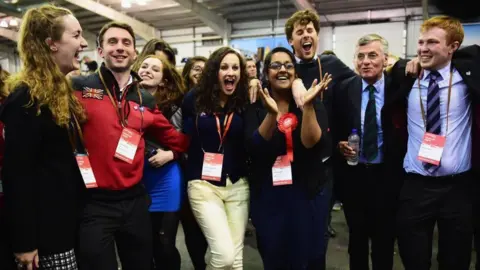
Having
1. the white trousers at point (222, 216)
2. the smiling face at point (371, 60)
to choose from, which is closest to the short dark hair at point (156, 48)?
the white trousers at point (222, 216)

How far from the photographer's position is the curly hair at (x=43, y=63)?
158 cm

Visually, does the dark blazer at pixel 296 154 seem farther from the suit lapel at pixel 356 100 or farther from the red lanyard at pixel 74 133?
the red lanyard at pixel 74 133

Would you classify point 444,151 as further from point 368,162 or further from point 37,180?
point 37,180

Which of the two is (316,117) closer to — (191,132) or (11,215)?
(191,132)

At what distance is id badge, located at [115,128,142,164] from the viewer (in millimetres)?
1875

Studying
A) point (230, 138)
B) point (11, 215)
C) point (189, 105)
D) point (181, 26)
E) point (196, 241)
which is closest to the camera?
point (11, 215)

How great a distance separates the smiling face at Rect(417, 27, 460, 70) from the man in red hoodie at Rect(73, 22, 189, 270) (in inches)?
67.1

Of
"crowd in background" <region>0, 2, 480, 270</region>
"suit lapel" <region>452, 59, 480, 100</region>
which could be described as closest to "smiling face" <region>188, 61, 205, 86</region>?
"crowd in background" <region>0, 2, 480, 270</region>

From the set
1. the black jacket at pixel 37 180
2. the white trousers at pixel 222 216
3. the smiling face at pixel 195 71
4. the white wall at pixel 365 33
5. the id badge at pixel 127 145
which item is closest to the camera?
the black jacket at pixel 37 180

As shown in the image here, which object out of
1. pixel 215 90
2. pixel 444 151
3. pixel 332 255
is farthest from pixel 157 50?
pixel 332 255

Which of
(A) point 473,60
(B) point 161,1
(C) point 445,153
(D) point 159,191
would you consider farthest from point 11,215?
(B) point 161,1

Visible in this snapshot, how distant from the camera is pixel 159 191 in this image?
7.79 ft

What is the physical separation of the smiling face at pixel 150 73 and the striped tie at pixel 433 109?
180cm

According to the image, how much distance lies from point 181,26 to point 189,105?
10.2 m
